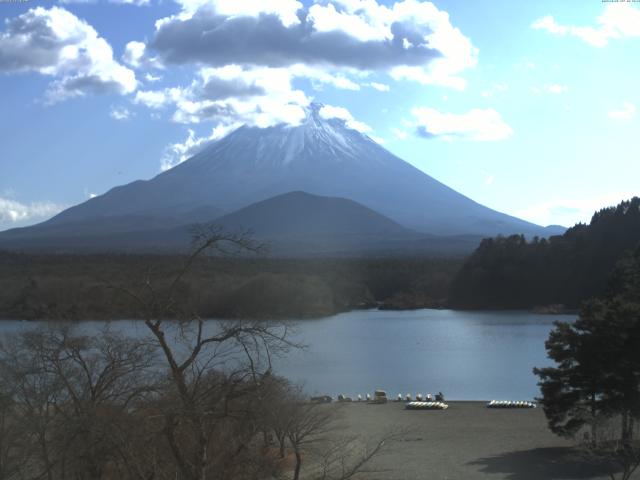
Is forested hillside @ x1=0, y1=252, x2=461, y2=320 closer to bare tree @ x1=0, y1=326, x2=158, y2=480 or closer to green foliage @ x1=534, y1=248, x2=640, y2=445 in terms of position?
bare tree @ x1=0, y1=326, x2=158, y2=480

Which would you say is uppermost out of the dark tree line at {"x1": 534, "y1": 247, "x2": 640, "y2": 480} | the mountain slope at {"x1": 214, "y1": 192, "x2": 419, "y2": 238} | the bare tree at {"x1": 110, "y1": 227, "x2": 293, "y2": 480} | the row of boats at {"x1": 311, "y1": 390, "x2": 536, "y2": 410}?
the mountain slope at {"x1": 214, "y1": 192, "x2": 419, "y2": 238}

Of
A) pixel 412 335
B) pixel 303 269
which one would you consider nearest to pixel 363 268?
pixel 303 269

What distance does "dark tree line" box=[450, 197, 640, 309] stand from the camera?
46.7 meters

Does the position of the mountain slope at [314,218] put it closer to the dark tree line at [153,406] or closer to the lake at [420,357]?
the lake at [420,357]

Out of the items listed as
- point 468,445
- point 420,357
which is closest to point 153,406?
point 468,445

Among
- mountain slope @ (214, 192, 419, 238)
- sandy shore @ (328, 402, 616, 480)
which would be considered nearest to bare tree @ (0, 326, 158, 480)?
sandy shore @ (328, 402, 616, 480)

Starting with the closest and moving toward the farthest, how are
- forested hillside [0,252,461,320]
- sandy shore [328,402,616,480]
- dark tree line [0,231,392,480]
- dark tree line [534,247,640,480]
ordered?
dark tree line [0,231,392,480], forested hillside [0,252,461,320], sandy shore [328,402,616,480], dark tree line [534,247,640,480]

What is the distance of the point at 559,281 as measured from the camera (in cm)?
4853

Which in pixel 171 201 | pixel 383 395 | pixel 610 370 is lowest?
pixel 383 395

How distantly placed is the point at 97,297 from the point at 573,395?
6772mm

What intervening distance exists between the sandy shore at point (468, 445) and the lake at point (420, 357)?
2251mm

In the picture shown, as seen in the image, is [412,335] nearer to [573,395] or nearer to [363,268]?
[573,395]

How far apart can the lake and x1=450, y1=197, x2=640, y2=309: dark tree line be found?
236 inches

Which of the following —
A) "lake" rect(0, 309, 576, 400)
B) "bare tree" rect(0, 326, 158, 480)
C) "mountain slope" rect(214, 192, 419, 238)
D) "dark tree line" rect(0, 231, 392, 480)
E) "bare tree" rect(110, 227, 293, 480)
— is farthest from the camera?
"mountain slope" rect(214, 192, 419, 238)
